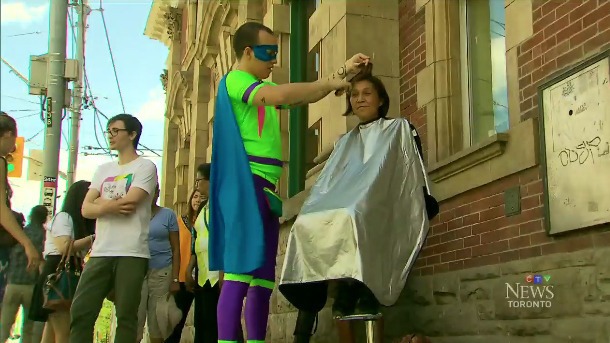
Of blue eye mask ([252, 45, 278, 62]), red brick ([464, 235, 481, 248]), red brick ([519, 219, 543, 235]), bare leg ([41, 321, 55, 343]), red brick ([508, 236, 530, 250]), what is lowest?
bare leg ([41, 321, 55, 343])

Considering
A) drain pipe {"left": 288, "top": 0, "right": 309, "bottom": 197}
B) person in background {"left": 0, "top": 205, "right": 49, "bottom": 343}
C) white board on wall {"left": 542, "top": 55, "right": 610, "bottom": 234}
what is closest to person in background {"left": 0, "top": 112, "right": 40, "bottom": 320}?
person in background {"left": 0, "top": 205, "right": 49, "bottom": 343}

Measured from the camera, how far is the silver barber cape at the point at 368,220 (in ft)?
13.8

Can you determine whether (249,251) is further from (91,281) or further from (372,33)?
(372,33)

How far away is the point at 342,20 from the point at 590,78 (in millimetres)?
3832

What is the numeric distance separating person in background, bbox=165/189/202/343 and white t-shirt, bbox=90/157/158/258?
79.0 inches

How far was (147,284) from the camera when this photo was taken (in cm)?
701

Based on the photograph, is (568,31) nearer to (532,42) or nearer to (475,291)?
(532,42)

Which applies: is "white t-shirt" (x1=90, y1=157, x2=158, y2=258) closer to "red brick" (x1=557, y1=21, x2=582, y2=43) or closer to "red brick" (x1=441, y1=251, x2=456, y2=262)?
"red brick" (x1=441, y1=251, x2=456, y2=262)

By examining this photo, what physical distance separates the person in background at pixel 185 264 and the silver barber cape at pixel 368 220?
2.89 meters

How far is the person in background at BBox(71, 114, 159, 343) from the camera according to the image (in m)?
5.06

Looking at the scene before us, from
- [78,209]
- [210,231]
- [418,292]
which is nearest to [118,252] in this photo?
[210,231]

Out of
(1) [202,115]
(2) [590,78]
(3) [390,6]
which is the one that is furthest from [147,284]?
(1) [202,115]

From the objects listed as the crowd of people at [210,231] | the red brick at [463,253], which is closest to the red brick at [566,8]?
the crowd of people at [210,231]

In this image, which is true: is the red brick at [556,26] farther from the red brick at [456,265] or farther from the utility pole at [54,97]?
the utility pole at [54,97]
